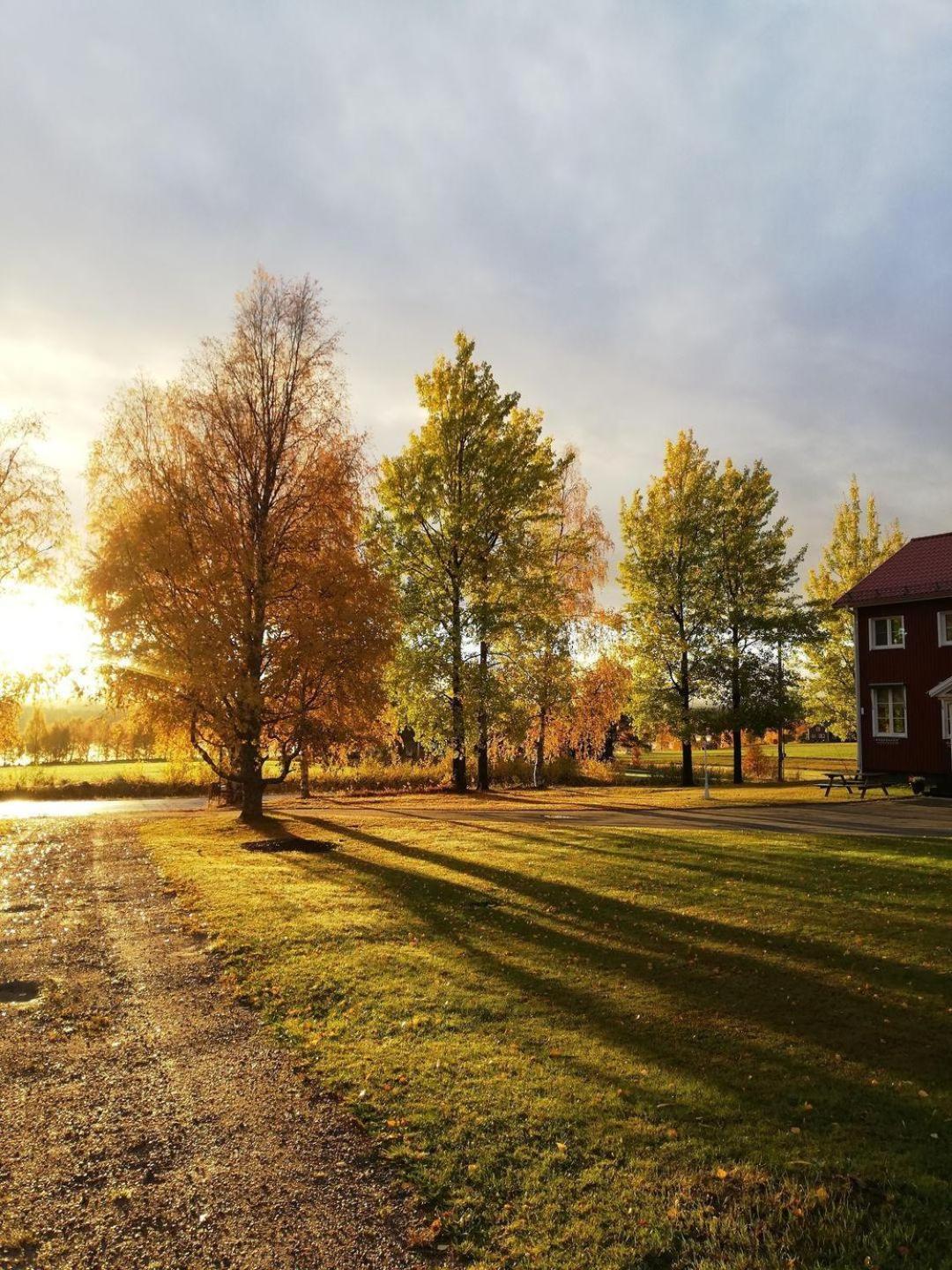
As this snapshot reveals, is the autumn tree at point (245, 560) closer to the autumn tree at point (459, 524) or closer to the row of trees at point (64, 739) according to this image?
the autumn tree at point (459, 524)

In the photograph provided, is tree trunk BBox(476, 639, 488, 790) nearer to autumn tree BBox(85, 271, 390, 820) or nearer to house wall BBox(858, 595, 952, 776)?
autumn tree BBox(85, 271, 390, 820)

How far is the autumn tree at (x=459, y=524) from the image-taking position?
28.9 metres

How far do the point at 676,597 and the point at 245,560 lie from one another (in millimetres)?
21998

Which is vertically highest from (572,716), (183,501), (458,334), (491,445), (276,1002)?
(458,334)

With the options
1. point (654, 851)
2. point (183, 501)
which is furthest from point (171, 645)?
point (654, 851)

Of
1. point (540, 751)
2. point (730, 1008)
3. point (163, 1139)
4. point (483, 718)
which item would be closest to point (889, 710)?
point (540, 751)

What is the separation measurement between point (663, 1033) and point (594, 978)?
145 centimetres

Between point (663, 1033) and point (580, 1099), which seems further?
point (663, 1033)

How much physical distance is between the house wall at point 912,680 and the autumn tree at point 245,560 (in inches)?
823

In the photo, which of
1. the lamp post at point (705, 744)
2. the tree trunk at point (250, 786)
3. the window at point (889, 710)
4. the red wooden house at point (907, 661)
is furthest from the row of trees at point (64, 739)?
the window at point (889, 710)

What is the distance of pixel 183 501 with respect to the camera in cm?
1980

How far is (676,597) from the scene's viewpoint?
35.7 meters

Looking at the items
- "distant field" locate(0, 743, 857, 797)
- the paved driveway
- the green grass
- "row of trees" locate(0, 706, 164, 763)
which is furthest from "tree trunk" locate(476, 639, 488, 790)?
"row of trees" locate(0, 706, 164, 763)

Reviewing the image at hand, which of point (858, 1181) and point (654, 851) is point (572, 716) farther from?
point (858, 1181)
